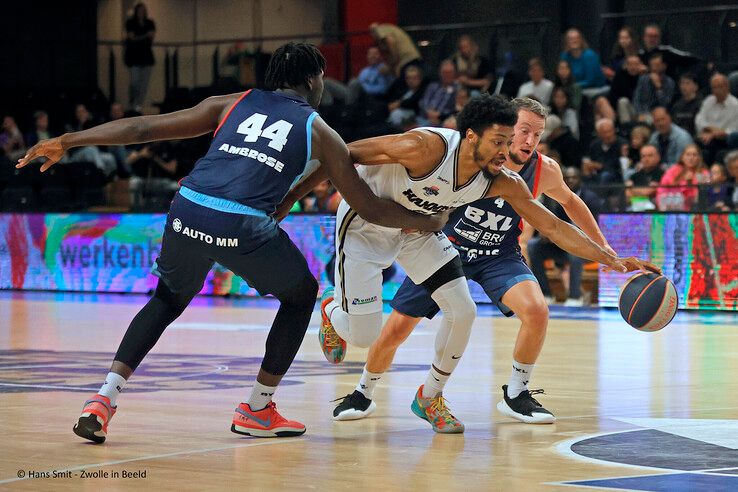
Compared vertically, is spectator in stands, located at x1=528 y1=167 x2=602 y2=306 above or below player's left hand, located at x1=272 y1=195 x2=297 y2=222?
below

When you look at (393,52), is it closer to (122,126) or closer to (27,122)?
(27,122)

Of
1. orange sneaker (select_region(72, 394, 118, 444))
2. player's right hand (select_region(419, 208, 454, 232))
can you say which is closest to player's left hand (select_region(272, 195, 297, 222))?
player's right hand (select_region(419, 208, 454, 232))

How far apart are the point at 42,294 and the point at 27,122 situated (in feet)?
18.1

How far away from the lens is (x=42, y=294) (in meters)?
18.1

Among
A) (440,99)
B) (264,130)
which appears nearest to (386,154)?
(264,130)

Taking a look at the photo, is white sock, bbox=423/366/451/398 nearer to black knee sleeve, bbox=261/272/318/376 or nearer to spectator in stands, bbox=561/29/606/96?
black knee sleeve, bbox=261/272/318/376

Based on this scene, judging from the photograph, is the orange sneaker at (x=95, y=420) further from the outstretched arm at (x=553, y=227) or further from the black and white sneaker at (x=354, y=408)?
the outstretched arm at (x=553, y=227)

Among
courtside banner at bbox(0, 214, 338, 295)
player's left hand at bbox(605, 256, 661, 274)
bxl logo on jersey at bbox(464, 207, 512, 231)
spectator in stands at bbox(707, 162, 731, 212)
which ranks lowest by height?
courtside banner at bbox(0, 214, 338, 295)

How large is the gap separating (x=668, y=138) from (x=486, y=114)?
33.6ft

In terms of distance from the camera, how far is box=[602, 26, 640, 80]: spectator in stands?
1792 centimetres

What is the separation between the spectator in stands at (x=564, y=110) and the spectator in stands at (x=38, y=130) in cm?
866

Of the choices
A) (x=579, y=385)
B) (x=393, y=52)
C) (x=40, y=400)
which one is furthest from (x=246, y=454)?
(x=393, y=52)

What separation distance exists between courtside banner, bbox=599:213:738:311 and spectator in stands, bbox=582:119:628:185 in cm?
154

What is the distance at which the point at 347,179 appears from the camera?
19.4 feet
